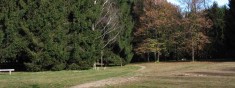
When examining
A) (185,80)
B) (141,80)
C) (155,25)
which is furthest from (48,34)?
(155,25)

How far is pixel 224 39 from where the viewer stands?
69250 millimetres

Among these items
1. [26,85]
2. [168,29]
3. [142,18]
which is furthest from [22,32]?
[168,29]

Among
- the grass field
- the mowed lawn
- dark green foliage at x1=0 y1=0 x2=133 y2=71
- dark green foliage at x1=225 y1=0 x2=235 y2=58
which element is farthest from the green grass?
dark green foliage at x1=225 y1=0 x2=235 y2=58

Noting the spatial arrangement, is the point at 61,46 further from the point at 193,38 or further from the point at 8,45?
the point at 193,38

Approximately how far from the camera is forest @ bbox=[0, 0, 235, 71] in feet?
133

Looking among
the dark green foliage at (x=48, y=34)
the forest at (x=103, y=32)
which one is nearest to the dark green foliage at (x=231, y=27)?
the forest at (x=103, y=32)

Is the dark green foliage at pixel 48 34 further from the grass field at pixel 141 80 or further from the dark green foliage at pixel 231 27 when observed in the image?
the dark green foliage at pixel 231 27

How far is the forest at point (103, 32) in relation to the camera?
40500 mm

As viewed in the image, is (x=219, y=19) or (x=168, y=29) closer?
(x=168, y=29)

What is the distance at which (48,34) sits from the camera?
4050 cm

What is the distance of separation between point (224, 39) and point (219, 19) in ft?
12.2

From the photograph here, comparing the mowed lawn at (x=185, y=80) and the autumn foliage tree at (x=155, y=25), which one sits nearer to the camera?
the mowed lawn at (x=185, y=80)

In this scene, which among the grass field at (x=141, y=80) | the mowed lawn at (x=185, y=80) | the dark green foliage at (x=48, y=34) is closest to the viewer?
the mowed lawn at (x=185, y=80)

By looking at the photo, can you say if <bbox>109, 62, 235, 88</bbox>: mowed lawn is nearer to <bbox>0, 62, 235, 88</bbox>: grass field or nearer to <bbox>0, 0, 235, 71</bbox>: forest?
<bbox>0, 62, 235, 88</bbox>: grass field
